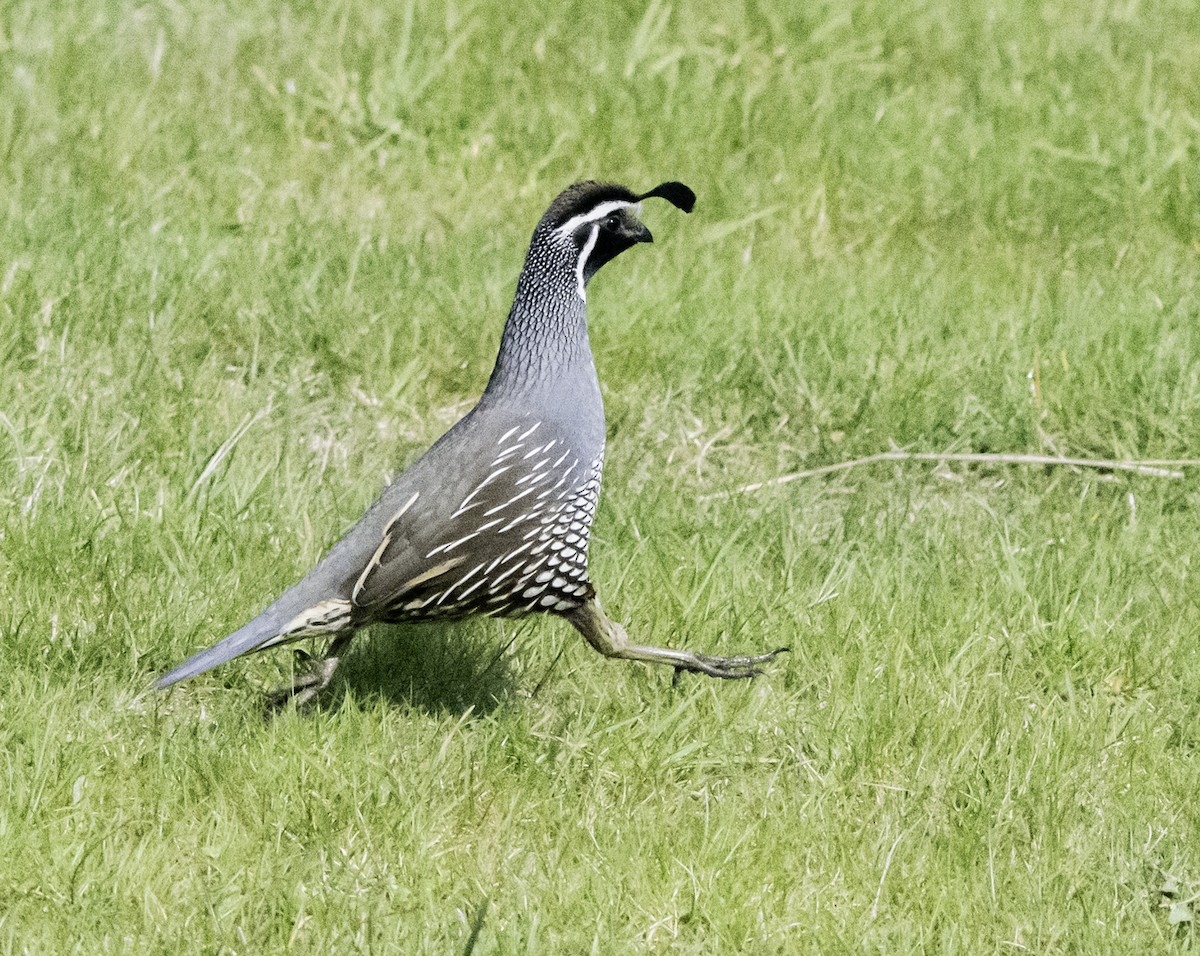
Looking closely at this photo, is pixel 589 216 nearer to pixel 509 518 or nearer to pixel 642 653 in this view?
pixel 509 518

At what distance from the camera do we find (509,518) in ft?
14.3

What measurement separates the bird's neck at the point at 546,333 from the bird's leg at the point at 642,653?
596 millimetres

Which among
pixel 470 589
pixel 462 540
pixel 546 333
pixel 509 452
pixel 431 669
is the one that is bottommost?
pixel 431 669

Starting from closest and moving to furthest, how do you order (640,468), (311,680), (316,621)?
1. (316,621)
2. (311,680)
3. (640,468)

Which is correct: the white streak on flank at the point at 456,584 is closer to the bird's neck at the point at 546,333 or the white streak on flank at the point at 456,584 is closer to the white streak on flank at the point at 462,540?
the white streak on flank at the point at 462,540

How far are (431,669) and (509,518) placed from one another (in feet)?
1.83

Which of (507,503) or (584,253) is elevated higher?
(584,253)

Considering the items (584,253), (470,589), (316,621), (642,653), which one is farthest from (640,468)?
(316,621)

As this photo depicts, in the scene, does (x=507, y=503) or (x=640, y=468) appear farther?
(x=640, y=468)

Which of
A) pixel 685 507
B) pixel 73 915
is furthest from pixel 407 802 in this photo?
pixel 685 507

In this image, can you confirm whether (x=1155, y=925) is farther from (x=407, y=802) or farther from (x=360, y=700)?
(x=360, y=700)

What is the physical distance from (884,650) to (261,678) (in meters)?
1.61

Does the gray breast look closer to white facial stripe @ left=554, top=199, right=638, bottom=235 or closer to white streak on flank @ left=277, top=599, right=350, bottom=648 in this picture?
white streak on flank @ left=277, top=599, right=350, bottom=648

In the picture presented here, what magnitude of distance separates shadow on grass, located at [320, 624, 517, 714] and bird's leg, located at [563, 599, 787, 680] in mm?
282
